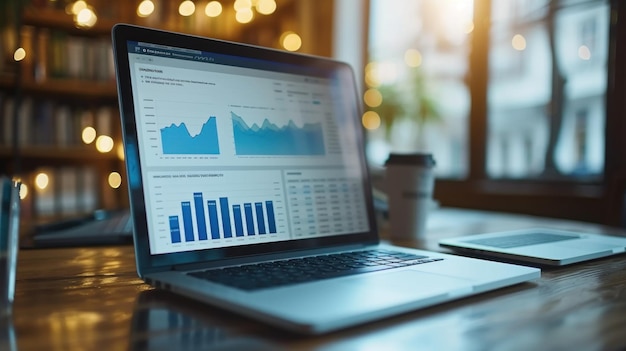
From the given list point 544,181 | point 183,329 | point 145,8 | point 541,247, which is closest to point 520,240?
point 541,247

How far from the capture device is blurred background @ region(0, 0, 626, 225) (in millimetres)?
2195

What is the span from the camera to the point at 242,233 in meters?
0.69

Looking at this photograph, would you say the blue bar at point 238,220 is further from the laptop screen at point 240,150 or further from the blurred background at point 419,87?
the blurred background at point 419,87

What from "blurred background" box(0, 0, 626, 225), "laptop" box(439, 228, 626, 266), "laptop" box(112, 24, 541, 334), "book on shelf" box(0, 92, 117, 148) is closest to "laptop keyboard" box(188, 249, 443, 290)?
"laptop" box(112, 24, 541, 334)

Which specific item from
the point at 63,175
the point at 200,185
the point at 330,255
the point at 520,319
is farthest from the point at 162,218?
the point at 63,175

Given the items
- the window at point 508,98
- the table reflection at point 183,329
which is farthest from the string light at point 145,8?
the table reflection at point 183,329

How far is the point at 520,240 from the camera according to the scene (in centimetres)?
89

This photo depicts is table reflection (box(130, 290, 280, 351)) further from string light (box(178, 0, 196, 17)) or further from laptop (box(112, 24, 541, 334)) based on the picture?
string light (box(178, 0, 196, 17))

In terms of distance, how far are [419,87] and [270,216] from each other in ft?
7.98

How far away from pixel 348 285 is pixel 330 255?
20cm

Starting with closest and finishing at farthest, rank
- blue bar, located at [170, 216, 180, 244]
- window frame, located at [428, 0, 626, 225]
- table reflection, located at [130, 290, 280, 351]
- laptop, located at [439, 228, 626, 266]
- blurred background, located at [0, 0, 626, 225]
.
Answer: table reflection, located at [130, 290, 280, 351] → blue bar, located at [170, 216, 180, 244] → laptop, located at [439, 228, 626, 266] → window frame, located at [428, 0, 626, 225] → blurred background, located at [0, 0, 626, 225]

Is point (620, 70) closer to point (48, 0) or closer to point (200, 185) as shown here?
point (200, 185)

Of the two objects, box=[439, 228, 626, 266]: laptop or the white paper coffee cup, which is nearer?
box=[439, 228, 626, 266]: laptop

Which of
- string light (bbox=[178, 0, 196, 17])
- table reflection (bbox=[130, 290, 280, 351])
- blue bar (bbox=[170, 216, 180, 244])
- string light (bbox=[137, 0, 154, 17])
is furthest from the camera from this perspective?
string light (bbox=[178, 0, 196, 17])
